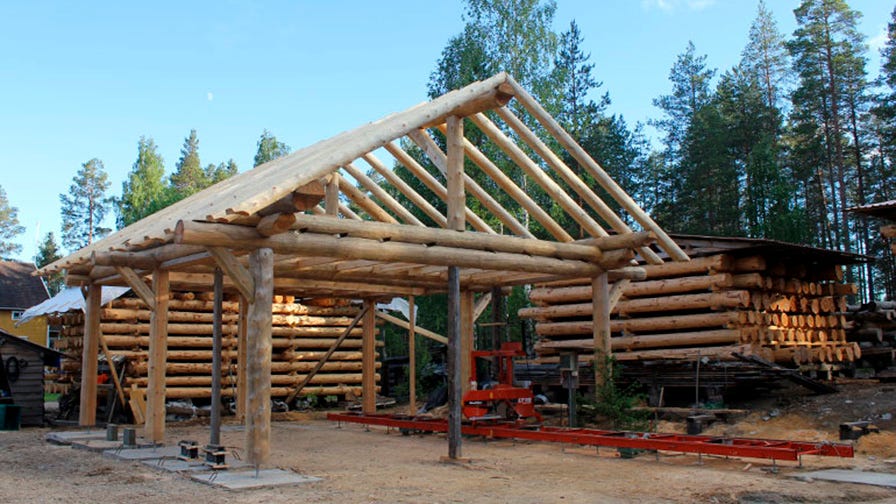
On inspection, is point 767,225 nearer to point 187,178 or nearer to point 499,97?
point 499,97

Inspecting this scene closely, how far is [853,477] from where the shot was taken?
384 inches

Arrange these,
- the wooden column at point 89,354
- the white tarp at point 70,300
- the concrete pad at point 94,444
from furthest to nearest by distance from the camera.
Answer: the white tarp at point 70,300
the wooden column at point 89,354
the concrete pad at point 94,444

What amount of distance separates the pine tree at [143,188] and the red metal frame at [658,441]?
99.2 feet

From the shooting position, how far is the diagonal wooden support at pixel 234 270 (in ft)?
33.9

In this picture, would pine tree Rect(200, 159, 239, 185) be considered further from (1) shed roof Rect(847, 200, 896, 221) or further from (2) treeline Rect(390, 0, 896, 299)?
(1) shed roof Rect(847, 200, 896, 221)

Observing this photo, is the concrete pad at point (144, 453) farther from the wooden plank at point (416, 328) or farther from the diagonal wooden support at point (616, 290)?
the diagonal wooden support at point (616, 290)

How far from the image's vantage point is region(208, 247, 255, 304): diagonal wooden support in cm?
1034

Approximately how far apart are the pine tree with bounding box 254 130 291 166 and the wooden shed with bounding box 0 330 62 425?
1117 inches

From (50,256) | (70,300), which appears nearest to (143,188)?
(50,256)

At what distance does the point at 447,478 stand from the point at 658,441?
3379 mm

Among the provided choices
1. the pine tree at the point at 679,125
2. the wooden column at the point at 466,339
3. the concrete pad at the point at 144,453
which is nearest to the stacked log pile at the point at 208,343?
the wooden column at the point at 466,339

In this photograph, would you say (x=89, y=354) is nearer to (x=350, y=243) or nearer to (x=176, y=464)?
(x=176, y=464)

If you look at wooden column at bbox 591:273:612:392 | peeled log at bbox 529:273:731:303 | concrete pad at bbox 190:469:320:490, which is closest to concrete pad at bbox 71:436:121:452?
concrete pad at bbox 190:469:320:490

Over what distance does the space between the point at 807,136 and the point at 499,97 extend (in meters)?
26.3
